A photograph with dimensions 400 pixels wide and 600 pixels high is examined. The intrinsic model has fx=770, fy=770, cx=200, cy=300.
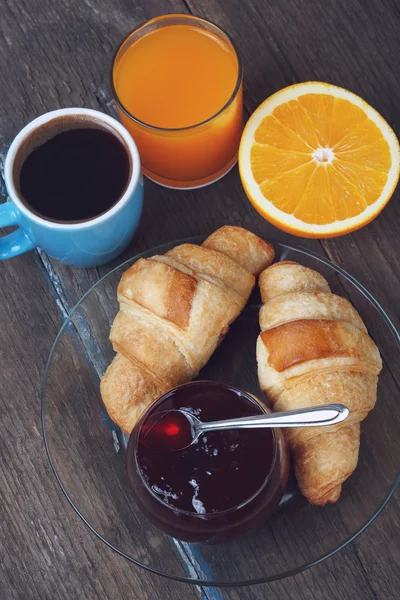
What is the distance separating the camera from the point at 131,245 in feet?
5.67

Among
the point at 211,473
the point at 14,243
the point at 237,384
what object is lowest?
the point at 237,384

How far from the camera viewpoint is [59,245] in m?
1.56

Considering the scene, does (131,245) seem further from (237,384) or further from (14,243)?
(237,384)

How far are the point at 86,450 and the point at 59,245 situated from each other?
42cm

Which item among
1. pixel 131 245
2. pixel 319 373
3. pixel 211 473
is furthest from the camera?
pixel 131 245

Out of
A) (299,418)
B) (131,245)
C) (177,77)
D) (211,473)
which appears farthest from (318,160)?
(211,473)

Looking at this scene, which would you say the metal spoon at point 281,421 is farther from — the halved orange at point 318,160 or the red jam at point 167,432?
the halved orange at point 318,160

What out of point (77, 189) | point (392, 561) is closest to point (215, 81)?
point (77, 189)

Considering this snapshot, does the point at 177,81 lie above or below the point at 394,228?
above

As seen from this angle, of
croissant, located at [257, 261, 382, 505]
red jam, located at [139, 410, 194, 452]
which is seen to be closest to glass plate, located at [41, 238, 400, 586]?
croissant, located at [257, 261, 382, 505]

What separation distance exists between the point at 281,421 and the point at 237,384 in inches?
11.6

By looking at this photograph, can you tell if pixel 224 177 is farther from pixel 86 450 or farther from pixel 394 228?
pixel 86 450

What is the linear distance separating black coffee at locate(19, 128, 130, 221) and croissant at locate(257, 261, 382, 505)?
405 millimetres

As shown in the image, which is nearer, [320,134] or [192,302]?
[192,302]
